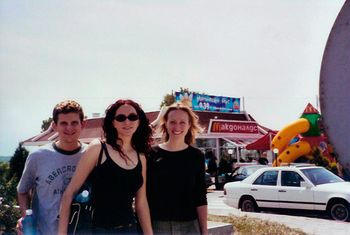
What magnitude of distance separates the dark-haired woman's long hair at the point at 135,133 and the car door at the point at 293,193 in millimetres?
8119

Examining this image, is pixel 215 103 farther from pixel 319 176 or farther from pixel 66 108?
pixel 66 108

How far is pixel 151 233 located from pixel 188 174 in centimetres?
47

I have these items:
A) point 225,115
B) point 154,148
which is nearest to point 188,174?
point 154,148

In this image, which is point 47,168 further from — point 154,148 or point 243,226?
point 243,226

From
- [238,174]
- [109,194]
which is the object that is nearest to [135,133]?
[109,194]

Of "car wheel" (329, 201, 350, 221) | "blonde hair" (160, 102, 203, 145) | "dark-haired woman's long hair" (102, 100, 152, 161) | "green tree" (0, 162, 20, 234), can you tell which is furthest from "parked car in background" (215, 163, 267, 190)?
"dark-haired woman's long hair" (102, 100, 152, 161)

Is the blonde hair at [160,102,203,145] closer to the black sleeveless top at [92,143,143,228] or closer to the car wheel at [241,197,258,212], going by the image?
the black sleeveless top at [92,143,143,228]

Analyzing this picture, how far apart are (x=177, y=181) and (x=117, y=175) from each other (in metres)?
0.56

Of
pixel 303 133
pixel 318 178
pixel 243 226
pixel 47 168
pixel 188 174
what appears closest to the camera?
pixel 47 168

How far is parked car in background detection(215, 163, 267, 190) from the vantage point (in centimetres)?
1648

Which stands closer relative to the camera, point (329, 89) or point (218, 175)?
point (329, 89)

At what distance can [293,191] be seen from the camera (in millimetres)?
10281

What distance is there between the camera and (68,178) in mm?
2533

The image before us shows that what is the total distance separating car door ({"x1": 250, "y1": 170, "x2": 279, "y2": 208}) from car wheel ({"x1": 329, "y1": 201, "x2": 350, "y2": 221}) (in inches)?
52.7
